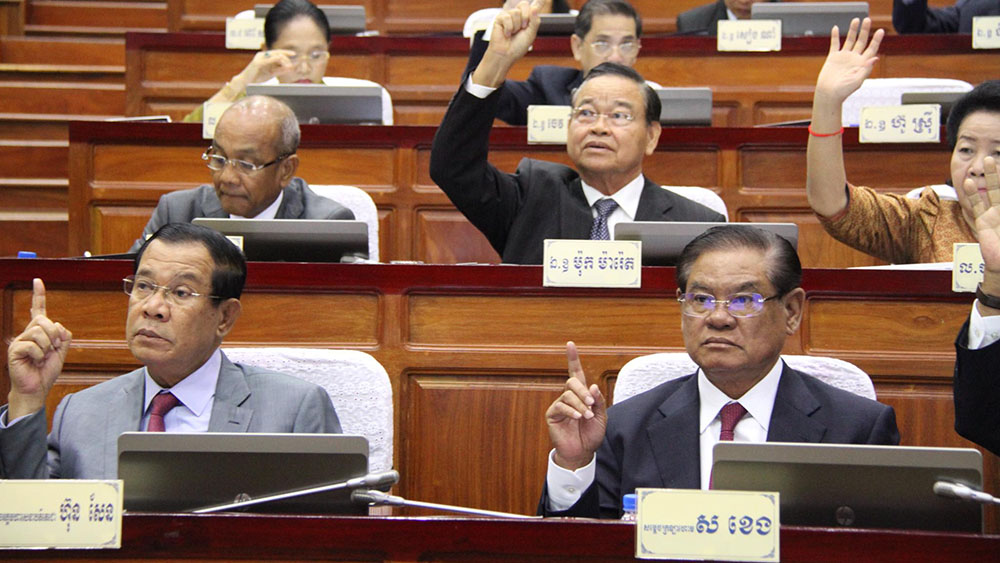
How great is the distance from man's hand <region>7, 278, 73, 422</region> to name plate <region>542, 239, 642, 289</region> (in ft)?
3.03

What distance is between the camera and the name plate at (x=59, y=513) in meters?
1.42

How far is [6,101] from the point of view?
5012 mm

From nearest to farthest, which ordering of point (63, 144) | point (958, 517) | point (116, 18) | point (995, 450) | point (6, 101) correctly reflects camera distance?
point (958, 517)
point (995, 450)
point (63, 144)
point (6, 101)
point (116, 18)

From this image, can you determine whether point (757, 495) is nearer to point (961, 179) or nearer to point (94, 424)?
point (94, 424)

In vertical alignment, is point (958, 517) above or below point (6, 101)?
below

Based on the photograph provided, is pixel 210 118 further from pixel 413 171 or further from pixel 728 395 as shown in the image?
pixel 728 395

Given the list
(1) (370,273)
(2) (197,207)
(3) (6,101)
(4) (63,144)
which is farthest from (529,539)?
(3) (6,101)

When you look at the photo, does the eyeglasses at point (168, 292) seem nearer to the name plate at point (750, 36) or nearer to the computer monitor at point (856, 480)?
the computer monitor at point (856, 480)

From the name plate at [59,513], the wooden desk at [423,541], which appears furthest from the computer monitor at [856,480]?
the name plate at [59,513]

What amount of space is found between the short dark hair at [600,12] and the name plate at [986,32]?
3.91 ft

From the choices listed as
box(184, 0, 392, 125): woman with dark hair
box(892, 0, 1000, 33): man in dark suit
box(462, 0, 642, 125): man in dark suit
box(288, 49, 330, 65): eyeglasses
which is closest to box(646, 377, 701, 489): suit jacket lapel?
box(462, 0, 642, 125): man in dark suit

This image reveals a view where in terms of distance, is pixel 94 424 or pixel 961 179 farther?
pixel 961 179

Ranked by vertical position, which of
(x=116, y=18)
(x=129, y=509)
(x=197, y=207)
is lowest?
(x=129, y=509)

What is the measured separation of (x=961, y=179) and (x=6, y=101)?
12.7 feet
